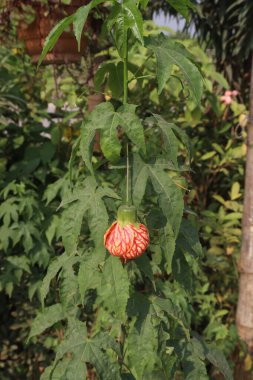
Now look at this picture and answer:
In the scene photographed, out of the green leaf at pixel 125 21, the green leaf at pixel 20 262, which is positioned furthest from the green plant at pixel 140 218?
the green leaf at pixel 20 262

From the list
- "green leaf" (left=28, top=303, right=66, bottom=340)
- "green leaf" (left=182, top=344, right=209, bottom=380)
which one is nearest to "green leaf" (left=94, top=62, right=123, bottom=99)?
"green leaf" (left=28, top=303, right=66, bottom=340)

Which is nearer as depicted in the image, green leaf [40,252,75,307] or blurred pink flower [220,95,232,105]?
green leaf [40,252,75,307]

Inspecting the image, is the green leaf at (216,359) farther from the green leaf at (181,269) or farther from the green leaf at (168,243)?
the green leaf at (168,243)

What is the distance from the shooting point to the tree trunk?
6.12 feet

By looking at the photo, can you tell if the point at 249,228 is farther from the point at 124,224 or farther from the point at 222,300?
the point at 124,224

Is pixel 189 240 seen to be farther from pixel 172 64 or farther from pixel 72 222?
pixel 172 64

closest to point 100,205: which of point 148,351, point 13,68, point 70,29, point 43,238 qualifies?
point 148,351

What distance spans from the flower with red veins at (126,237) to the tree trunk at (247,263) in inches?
42.7

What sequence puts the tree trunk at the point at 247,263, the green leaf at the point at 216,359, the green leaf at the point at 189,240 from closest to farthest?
the green leaf at the point at 189,240 < the green leaf at the point at 216,359 < the tree trunk at the point at 247,263

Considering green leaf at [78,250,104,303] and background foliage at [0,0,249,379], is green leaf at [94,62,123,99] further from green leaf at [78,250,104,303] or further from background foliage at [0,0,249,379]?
green leaf at [78,250,104,303]

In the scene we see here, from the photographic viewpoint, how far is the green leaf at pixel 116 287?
3.07ft

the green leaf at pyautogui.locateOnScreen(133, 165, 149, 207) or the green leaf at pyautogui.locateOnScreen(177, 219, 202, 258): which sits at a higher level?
the green leaf at pyautogui.locateOnScreen(133, 165, 149, 207)

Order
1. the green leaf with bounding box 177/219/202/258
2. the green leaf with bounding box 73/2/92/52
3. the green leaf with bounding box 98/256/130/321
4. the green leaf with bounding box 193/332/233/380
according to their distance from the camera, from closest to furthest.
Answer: the green leaf with bounding box 73/2/92/52 → the green leaf with bounding box 98/256/130/321 → the green leaf with bounding box 177/219/202/258 → the green leaf with bounding box 193/332/233/380

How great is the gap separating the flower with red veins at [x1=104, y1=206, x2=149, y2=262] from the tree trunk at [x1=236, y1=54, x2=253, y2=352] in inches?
42.7
